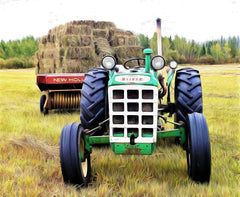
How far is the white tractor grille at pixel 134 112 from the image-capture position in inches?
131

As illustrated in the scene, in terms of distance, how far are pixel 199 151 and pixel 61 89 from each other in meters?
5.22

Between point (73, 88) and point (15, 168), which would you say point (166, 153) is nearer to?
point (15, 168)

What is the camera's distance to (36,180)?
344 cm

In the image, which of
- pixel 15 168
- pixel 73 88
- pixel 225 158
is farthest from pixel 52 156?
pixel 73 88

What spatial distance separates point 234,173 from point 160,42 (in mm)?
2437

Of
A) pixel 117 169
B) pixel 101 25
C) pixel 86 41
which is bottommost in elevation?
pixel 117 169

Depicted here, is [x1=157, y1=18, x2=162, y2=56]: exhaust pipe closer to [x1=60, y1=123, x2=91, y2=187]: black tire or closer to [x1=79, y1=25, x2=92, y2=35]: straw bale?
[x1=60, y1=123, x2=91, y2=187]: black tire

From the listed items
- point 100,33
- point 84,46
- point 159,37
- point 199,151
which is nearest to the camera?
point 199,151

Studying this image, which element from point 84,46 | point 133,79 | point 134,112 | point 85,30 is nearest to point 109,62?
point 133,79

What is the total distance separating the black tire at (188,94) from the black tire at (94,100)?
1.13 m

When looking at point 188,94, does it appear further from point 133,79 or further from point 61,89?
point 61,89

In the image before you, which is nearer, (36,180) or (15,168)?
(36,180)

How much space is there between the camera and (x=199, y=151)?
3.23m

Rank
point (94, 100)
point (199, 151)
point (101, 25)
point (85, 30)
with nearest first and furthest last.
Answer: point (199, 151), point (94, 100), point (85, 30), point (101, 25)
